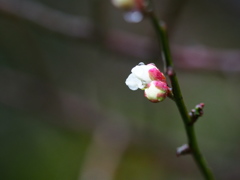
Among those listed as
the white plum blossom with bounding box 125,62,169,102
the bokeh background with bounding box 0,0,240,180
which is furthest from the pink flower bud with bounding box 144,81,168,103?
the bokeh background with bounding box 0,0,240,180

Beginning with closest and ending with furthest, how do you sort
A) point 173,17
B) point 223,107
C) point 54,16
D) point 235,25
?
point 173,17
point 54,16
point 235,25
point 223,107

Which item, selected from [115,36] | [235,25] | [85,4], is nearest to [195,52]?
[115,36]

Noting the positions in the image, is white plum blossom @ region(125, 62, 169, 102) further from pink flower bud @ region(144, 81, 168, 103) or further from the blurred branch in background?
the blurred branch in background

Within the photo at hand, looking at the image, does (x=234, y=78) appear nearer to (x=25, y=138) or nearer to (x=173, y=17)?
(x=173, y=17)

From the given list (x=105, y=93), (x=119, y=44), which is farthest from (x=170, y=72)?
(x=105, y=93)

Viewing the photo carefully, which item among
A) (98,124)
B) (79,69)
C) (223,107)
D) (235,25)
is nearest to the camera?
(98,124)

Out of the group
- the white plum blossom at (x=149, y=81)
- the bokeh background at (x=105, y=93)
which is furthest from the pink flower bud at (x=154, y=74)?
the bokeh background at (x=105, y=93)
